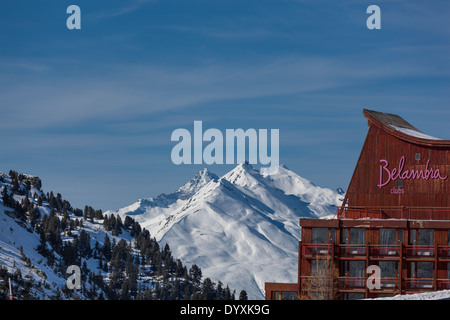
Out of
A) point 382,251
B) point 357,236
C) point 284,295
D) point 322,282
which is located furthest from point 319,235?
point 284,295

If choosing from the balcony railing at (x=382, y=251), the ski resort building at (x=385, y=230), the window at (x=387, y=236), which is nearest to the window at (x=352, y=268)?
the ski resort building at (x=385, y=230)

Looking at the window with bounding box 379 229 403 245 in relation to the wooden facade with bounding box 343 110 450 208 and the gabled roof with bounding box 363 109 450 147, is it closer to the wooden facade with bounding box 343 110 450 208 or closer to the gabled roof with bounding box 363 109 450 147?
the wooden facade with bounding box 343 110 450 208

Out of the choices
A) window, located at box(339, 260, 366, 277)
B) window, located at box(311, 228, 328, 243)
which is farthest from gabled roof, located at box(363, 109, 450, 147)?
window, located at box(339, 260, 366, 277)

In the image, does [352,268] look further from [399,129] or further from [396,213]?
[399,129]

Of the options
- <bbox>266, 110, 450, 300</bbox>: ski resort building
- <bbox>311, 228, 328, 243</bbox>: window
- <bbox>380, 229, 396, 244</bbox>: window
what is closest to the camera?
<bbox>266, 110, 450, 300</bbox>: ski resort building

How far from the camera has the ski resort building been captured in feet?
238

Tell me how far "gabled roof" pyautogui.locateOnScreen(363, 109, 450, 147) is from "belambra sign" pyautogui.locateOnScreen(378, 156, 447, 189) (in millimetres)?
1779

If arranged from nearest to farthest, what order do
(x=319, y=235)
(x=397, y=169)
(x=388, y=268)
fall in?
1. (x=388, y=268)
2. (x=319, y=235)
3. (x=397, y=169)

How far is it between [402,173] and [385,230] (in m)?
6.96

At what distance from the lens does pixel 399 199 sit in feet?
256

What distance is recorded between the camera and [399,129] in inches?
3157

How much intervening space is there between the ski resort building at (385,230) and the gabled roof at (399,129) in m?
0.09
